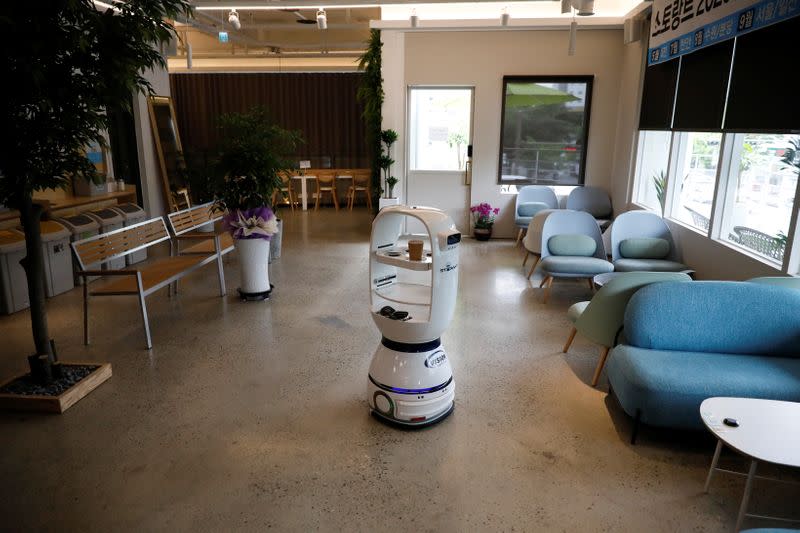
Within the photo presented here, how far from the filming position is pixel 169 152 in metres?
9.03

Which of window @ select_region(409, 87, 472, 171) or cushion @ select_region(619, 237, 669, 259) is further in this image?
window @ select_region(409, 87, 472, 171)

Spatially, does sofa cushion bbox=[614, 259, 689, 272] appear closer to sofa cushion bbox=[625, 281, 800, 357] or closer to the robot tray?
sofa cushion bbox=[625, 281, 800, 357]

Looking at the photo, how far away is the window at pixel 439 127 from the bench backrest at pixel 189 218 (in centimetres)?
354

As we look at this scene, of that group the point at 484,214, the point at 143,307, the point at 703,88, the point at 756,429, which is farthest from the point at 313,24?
the point at 756,429

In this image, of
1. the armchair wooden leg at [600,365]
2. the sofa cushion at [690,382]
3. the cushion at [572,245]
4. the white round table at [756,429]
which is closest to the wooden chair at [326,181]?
the cushion at [572,245]

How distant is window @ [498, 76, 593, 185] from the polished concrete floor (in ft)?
14.1

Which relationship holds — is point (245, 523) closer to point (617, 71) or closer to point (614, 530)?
point (614, 530)

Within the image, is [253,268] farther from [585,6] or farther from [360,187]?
[360,187]

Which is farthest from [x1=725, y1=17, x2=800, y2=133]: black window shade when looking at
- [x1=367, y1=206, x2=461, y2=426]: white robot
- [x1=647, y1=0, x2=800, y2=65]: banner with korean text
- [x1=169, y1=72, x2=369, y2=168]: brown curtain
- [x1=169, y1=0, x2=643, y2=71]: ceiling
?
[x1=169, y1=72, x2=369, y2=168]: brown curtain

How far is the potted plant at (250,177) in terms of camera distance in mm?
5219

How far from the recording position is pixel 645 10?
6695 mm

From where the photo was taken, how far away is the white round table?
215cm

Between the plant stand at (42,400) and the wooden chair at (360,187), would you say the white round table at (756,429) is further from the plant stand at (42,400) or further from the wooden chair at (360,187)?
the wooden chair at (360,187)

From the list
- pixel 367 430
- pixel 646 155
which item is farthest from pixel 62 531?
pixel 646 155
